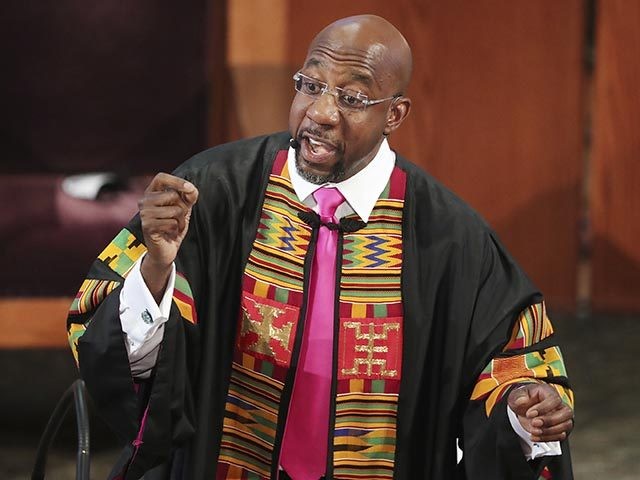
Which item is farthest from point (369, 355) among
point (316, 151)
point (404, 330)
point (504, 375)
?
point (316, 151)

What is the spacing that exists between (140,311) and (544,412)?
0.71m

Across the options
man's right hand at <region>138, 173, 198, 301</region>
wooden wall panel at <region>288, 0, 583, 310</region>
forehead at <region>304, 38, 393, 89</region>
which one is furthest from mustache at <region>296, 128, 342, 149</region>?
wooden wall panel at <region>288, 0, 583, 310</region>

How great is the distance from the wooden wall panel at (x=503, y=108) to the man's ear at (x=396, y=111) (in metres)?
3.03

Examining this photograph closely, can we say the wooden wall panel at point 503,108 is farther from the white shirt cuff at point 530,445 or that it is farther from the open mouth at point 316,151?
the white shirt cuff at point 530,445

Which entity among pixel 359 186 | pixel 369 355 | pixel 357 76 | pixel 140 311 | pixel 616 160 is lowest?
pixel 616 160

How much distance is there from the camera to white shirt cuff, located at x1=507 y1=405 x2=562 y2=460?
8.41 feet

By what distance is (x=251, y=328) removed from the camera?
8.98ft

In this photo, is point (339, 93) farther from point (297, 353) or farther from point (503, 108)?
point (503, 108)

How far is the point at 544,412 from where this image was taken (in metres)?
2.44

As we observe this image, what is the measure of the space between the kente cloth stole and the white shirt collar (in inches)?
1.1

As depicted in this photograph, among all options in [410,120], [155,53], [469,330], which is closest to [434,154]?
[410,120]

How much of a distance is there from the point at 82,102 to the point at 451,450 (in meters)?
2.67

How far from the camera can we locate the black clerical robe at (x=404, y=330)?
2588 mm

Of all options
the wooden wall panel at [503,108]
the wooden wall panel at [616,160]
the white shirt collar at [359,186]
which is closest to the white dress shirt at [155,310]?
the white shirt collar at [359,186]
